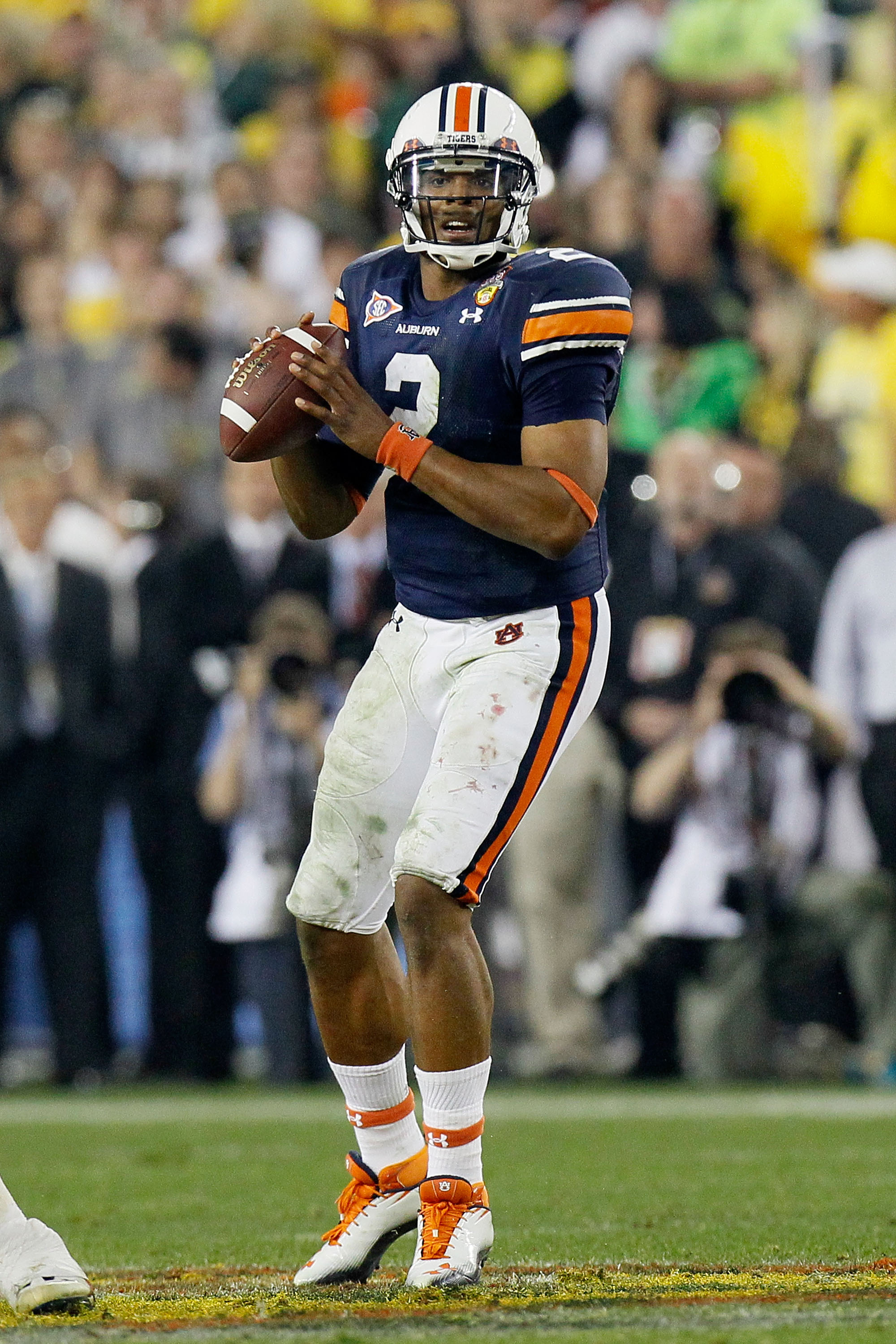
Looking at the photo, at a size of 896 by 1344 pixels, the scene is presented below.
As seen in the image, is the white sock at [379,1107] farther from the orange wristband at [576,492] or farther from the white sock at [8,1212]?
the orange wristband at [576,492]

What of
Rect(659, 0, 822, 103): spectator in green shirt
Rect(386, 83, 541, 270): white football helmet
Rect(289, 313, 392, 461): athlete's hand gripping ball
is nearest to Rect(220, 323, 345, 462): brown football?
Rect(289, 313, 392, 461): athlete's hand gripping ball

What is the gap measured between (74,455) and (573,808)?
3.12m

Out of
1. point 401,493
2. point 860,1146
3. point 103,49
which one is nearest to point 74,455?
point 103,49

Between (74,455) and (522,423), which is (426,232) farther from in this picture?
(74,455)

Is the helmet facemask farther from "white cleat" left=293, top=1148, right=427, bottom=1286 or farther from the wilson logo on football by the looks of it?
"white cleat" left=293, top=1148, right=427, bottom=1286

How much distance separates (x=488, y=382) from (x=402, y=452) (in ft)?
0.80

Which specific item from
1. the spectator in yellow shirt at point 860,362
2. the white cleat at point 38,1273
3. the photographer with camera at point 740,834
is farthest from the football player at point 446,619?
the spectator in yellow shirt at point 860,362

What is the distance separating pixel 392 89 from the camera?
12031 millimetres

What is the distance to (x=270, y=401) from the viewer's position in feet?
13.9

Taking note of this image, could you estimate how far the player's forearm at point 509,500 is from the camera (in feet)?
13.2

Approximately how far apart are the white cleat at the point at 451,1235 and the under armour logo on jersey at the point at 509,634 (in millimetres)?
1025

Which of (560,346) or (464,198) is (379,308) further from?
(560,346)

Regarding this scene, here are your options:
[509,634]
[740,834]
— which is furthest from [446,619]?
Result: [740,834]

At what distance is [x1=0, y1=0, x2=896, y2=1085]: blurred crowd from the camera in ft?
27.5
